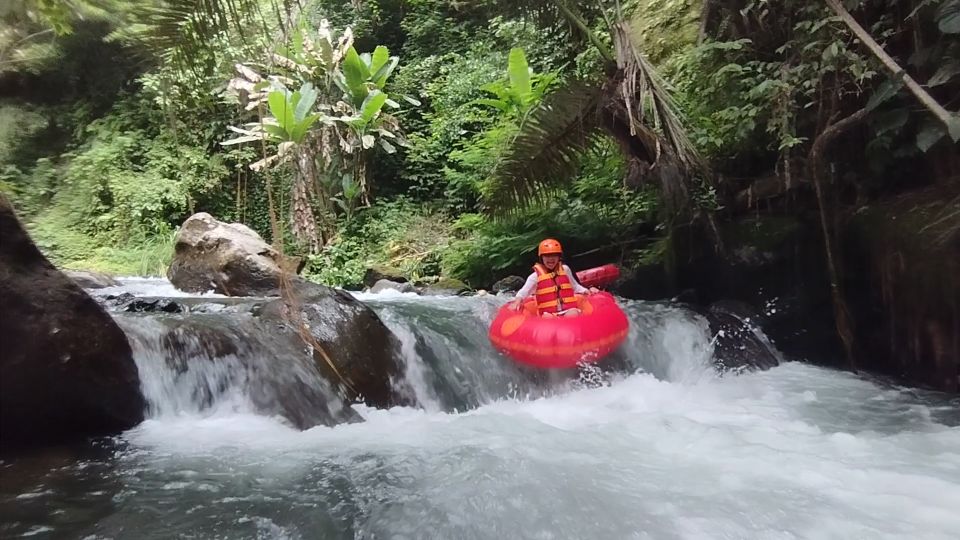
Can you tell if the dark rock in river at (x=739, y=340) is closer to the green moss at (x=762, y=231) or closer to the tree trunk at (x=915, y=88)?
the green moss at (x=762, y=231)

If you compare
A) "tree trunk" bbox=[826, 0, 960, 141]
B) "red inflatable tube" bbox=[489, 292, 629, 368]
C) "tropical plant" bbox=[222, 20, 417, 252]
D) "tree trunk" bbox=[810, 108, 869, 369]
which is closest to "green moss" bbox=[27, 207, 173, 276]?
"tropical plant" bbox=[222, 20, 417, 252]

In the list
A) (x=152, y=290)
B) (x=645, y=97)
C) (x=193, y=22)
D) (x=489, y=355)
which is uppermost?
(x=645, y=97)

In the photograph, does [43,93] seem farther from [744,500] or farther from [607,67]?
[744,500]

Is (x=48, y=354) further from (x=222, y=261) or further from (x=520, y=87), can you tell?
(x=520, y=87)

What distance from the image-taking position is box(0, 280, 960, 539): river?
2404mm

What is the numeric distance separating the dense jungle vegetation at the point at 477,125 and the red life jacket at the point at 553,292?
105cm

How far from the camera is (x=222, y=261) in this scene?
7652mm

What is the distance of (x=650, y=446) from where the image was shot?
350 cm

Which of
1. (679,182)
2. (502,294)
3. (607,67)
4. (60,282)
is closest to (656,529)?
(60,282)

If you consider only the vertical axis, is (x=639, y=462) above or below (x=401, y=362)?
below

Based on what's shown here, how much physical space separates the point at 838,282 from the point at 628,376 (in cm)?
180

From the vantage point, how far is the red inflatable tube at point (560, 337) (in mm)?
4516

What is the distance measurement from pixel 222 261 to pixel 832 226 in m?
6.31

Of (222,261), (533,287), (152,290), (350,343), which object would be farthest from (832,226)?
(152,290)
